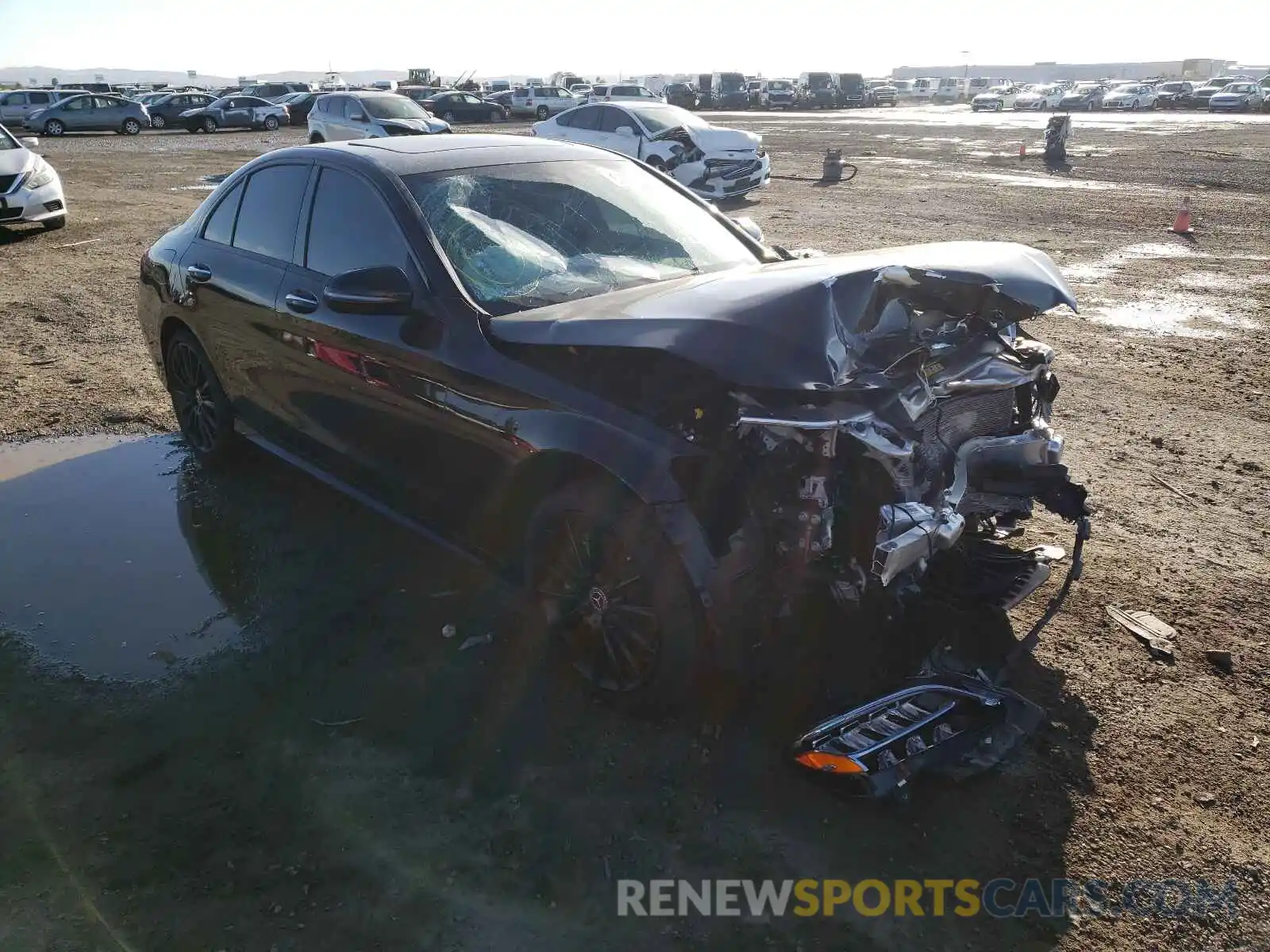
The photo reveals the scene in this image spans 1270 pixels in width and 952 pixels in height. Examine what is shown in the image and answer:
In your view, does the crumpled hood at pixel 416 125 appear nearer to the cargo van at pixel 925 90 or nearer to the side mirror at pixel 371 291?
the side mirror at pixel 371 291

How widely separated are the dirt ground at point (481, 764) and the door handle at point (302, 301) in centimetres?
117

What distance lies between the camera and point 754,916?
2.51 m

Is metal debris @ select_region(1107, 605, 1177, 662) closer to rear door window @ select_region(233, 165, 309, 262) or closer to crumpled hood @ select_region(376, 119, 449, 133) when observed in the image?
rear door window @ select_region(233, 165, 309, 262)

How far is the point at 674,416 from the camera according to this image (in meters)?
3.02

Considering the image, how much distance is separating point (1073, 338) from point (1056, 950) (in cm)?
661

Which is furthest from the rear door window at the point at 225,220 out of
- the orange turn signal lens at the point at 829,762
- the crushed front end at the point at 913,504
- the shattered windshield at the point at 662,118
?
the shattered windshield at the point at 662,118

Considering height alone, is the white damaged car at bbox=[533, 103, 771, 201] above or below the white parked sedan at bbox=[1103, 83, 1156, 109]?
below

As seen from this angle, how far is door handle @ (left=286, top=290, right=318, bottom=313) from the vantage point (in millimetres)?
4051

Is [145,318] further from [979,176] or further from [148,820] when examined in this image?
[979,176]

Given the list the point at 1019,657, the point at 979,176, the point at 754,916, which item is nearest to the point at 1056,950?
the point at 754,916

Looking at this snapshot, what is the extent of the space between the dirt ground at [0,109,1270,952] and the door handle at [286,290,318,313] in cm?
117

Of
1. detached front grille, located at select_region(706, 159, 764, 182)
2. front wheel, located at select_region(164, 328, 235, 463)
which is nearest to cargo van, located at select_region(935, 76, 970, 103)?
detached front grille, located at select_region(706, 159, 764, 182)

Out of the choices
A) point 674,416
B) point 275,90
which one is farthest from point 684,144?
point 275,90

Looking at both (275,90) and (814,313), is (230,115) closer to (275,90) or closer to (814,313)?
(275,90)
